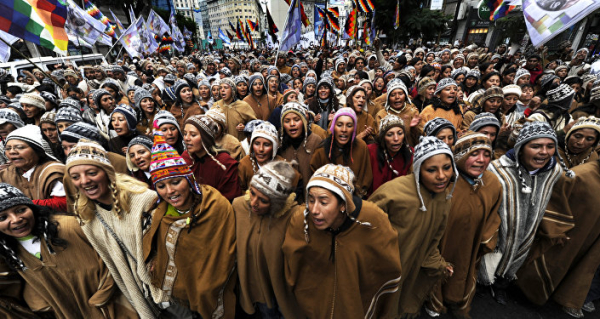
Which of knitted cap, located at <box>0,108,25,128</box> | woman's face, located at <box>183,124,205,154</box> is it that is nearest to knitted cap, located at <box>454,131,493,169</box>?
woman's face, located at <box>183,124,205,154</box>

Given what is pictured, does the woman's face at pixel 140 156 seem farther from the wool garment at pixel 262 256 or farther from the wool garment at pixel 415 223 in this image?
the wool garment at pixel 415 223

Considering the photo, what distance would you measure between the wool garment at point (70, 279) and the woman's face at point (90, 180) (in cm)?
36

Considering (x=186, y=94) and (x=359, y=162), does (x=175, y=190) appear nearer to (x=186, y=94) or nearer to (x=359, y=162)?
(x=359, y=162)

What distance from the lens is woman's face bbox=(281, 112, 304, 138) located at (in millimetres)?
3443

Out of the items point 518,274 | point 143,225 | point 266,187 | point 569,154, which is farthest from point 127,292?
point 569,154

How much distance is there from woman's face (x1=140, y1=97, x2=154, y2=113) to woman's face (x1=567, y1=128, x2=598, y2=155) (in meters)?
7.35

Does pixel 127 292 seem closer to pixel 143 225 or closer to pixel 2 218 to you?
pixel 143 225

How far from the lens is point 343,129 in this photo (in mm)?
3291

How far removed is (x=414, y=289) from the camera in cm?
282

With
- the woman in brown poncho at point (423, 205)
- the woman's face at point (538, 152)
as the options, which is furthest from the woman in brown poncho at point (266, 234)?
the woman's face at point (538, 152)

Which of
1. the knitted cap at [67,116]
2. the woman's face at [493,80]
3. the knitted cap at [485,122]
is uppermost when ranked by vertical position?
the woman's face at [493,80]

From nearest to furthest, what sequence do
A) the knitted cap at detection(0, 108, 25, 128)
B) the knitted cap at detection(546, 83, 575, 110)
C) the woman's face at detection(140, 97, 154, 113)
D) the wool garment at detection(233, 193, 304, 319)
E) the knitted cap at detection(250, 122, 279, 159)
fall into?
the wool garment at detection(233, 193, 304, 319) < the knitted cap at detection(250, 122, 279, 159) < the knitted cap at detection(0, 108, 25, 128) < the knitted cap at detection(546, 83, 575, 110) < the woman's face at detection(140, 97, 154, 113)

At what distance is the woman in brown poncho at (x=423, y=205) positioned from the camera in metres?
2.21

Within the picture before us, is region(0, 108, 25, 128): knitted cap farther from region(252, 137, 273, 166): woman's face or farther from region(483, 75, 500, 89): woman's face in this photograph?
region(483, 75, 500, 89): woman's face
